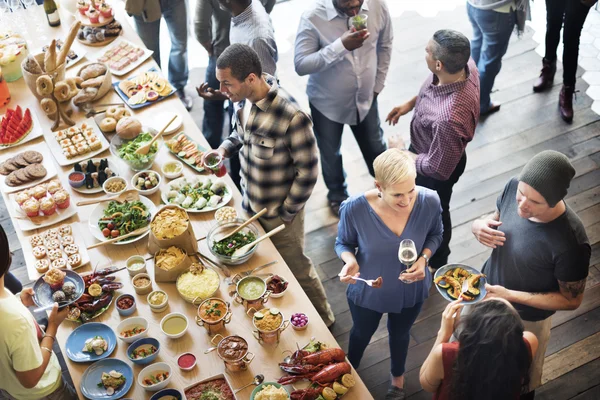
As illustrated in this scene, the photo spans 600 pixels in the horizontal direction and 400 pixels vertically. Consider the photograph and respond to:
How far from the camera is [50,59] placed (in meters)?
4.29

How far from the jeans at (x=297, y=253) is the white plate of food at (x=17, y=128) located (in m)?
1.77

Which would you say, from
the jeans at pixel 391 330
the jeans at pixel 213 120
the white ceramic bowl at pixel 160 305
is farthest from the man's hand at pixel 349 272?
the jeans at pixel 213 120

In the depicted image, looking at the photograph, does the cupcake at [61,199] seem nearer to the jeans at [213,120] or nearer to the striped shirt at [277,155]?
the striped shirt at [277,155]

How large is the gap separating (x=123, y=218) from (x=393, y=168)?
65.4 inches

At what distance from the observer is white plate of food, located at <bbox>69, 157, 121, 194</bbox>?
13.0 feet

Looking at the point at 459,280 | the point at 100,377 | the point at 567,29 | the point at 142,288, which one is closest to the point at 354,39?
the point at 459,280

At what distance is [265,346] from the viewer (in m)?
3.15

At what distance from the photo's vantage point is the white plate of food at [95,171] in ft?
13.0

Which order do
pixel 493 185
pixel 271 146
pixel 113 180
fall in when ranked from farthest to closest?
pixel 493 185, pixel 113 180, pixel 271 146

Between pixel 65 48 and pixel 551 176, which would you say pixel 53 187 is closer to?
pixel 65 48

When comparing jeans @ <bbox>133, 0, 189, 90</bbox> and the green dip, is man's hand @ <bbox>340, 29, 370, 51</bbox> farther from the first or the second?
jeans @ <bbox>133, 0, 189, 90</bbox>

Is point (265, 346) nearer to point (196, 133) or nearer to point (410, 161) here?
point (410, 161)

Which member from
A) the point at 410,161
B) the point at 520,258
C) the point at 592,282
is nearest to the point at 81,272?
the point at 410,161

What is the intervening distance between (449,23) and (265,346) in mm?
4694
